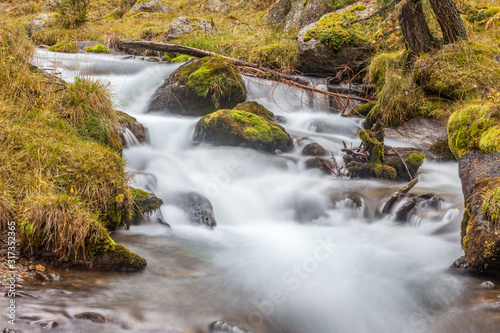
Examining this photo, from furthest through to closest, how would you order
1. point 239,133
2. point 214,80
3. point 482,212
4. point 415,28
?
point 214,80 < point 415,28 < point 239,133 < point 482,212

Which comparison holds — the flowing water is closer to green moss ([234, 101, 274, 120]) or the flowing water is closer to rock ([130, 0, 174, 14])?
green moss ([234, 101, 274, 120])

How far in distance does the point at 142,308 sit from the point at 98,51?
1099cm

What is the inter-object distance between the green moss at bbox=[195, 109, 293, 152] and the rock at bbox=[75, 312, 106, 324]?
16.0 feet

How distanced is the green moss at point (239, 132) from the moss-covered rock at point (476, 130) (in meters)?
3.18

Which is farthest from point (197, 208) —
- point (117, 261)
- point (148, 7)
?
point (148, 7)

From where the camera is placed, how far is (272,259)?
13.2 ft

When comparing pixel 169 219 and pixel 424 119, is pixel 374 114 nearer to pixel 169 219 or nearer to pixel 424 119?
pixel 424 119

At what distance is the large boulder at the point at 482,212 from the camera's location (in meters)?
3.07

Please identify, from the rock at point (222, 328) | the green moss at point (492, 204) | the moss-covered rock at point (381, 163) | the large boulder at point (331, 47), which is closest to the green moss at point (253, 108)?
the moss-covered rock at point (381, 163)

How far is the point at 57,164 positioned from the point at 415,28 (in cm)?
706

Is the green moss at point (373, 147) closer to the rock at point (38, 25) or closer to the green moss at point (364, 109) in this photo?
the green moss at point (364, 109)

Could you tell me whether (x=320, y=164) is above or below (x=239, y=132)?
below

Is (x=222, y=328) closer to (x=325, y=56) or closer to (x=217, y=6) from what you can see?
(x=325, y=56)

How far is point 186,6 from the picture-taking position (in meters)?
21.9
